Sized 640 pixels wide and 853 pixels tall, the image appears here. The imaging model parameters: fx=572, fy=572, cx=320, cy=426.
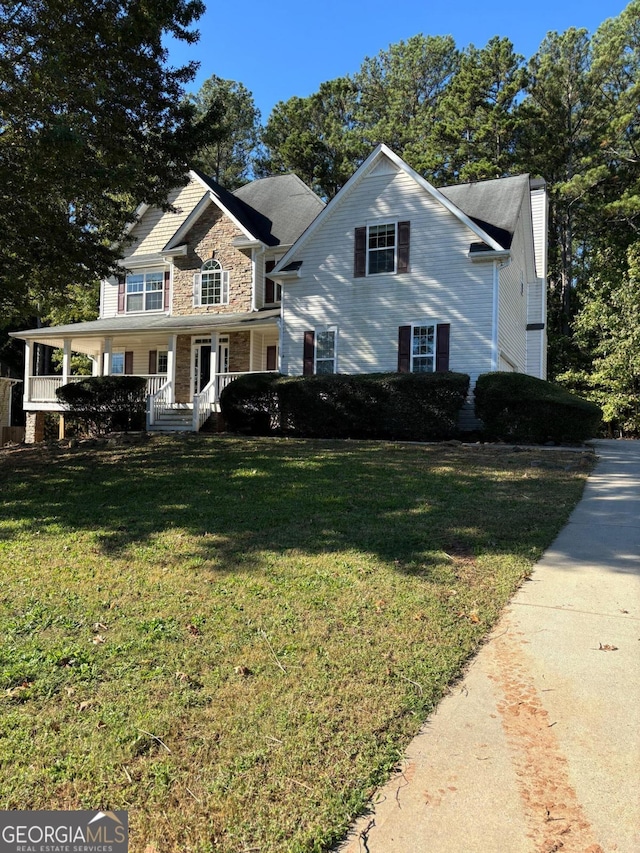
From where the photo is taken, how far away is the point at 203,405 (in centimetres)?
1708

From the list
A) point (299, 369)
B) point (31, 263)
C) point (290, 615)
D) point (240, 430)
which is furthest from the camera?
point (299, 369)

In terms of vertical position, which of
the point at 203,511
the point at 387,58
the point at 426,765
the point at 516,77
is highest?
the point at 387,58

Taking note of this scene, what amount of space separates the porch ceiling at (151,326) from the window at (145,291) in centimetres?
42

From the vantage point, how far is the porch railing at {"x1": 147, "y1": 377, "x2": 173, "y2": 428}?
17078 millimetres

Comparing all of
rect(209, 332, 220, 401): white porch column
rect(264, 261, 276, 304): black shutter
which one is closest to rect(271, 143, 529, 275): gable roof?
rect(264, 261, 276, 304): black shutter

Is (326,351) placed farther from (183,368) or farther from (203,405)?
(183,368)

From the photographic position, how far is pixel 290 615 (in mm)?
3723

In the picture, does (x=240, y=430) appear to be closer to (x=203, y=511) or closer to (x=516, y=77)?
(x=203, y=511)

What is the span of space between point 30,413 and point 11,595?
19.2m

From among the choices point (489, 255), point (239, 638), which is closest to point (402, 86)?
point (489, 255)

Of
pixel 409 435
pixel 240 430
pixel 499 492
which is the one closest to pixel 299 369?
pixel 240 430

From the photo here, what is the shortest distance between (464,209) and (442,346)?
17.2ft

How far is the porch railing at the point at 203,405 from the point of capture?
54.5 ft

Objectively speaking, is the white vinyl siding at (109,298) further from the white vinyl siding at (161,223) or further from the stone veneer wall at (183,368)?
the stone veneer wall at (183,368)
